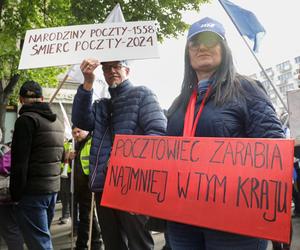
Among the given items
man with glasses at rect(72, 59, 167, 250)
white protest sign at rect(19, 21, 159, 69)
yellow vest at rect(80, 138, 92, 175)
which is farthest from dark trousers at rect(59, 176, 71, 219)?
man with glasses at rect(72, 59, 167, 250)

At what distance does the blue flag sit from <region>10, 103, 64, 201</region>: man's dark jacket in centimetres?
Answer: 202

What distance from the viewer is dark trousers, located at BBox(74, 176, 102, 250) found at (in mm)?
5027

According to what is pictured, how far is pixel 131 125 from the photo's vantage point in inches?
107

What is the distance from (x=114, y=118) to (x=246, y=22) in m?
2.00

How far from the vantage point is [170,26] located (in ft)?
45.2

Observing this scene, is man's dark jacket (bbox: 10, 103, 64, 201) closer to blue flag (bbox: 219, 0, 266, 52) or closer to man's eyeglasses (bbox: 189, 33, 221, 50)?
man's eyeglasses (bbox: 189, 33, 221, 50)

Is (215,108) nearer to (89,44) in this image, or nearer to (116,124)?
(116,124)

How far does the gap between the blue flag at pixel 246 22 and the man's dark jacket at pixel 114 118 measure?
1.63 m

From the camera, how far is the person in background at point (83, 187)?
16.7ft

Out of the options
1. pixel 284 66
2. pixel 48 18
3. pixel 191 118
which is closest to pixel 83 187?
pixel 191 118

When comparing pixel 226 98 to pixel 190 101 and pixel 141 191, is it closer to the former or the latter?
pixel 190 101

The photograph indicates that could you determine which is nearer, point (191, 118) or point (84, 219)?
point (191, 118)

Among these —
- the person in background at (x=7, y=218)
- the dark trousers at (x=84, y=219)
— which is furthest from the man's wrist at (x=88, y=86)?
the dark trousers at (x=84, y=219)

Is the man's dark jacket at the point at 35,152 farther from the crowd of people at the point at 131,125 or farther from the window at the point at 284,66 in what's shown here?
the window at the point at 284,66
